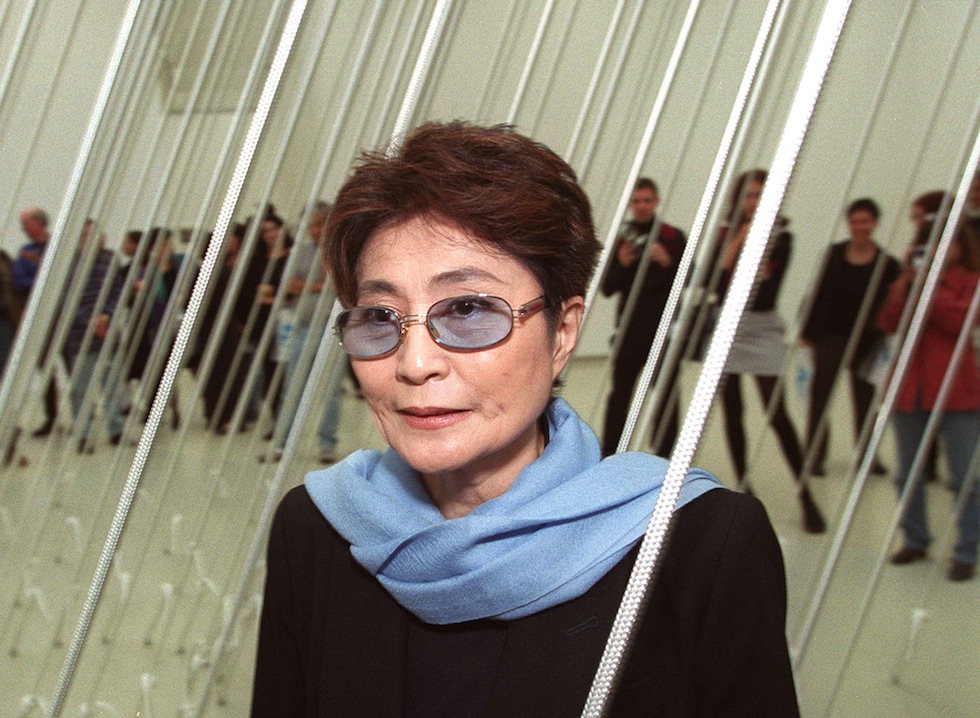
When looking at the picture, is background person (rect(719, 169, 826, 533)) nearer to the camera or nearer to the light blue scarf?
the camera

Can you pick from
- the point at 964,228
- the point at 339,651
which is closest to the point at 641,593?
the point at 339,651

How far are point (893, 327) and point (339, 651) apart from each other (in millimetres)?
2453

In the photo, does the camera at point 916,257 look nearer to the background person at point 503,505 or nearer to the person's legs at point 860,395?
the person's legs at point 860,395

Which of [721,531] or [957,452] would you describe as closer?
[721,531]

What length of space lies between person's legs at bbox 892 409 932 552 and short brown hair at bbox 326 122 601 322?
229cm

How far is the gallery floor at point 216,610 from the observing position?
205cm

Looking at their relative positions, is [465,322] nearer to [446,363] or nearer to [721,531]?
[446,363]

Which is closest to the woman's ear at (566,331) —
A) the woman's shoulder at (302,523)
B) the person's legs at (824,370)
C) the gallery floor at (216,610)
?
the woman's shoulder at (302,523)

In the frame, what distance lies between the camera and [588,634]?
0.73 m

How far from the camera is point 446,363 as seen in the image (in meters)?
0.71

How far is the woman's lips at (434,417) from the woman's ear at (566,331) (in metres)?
0.10

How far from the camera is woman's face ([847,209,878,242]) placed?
2889 millimetres

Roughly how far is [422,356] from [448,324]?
0.10 feet

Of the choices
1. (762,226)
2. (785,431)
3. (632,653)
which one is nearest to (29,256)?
(785,431)
